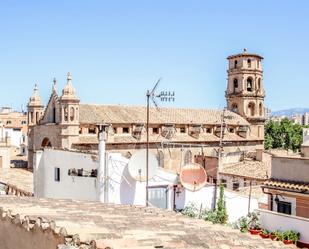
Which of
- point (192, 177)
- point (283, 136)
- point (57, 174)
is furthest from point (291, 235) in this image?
point (283, 136)

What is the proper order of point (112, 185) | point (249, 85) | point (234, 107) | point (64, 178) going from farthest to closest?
point (234, 107) → point (249, 85) → point (64, 178) → point (112, 185)

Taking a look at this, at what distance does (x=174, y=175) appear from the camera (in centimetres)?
2336

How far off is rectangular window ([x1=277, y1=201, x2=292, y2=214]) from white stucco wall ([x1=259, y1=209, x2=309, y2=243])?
0.91 m

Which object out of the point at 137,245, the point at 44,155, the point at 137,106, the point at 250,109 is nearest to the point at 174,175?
the point at 44,155

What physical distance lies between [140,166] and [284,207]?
20.3 ft

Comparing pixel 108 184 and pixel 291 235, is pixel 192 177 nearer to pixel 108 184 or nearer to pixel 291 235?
pixel 108 184

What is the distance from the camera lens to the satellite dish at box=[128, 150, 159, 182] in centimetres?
2002

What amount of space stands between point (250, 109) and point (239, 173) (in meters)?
24.2

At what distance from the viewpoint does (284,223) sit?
17766 millimetres

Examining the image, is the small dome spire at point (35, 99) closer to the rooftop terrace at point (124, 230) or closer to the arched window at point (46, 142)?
the arched window at point (46, 142)

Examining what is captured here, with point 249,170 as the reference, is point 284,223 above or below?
below

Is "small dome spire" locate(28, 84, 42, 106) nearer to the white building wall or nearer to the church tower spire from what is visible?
the church tower spire

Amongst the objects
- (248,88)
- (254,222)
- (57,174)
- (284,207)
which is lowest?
(254,222)

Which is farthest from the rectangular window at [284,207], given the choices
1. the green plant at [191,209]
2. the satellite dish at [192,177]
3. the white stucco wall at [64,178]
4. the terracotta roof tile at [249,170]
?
the terracotta roof tile at [249,170]
